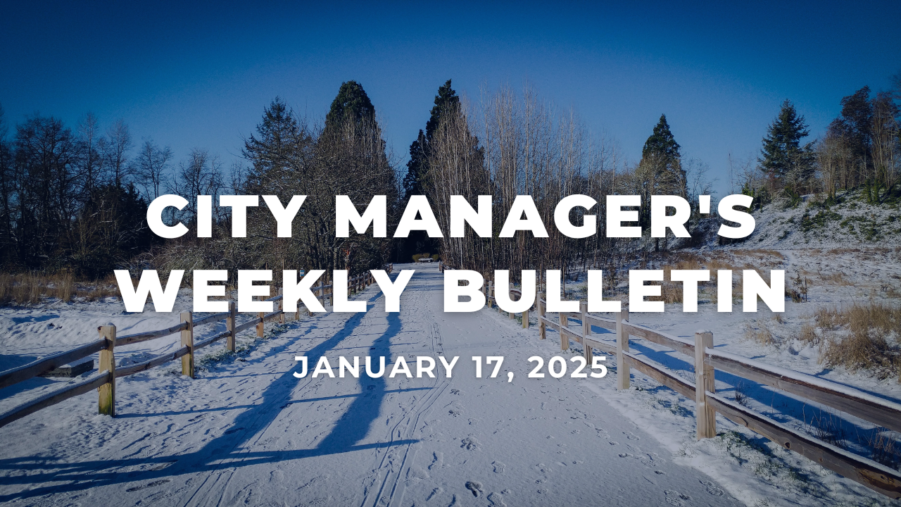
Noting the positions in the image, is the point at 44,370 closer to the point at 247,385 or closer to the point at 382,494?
the point at 247,385

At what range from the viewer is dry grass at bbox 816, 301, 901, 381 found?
767 centimetres

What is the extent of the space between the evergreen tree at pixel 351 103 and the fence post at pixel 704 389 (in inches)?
1518

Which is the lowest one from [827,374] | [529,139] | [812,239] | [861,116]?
[827,374]

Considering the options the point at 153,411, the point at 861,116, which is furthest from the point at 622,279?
the point at 861,116

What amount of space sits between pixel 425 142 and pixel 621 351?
1813 inches

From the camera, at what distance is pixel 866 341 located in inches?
322

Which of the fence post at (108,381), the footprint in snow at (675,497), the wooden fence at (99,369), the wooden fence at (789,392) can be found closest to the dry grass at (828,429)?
the wooden fence at (789,392)

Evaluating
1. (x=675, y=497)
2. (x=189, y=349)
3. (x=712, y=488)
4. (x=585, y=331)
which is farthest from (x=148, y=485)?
(x=585, y=331)

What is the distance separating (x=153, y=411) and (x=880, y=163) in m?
48.5

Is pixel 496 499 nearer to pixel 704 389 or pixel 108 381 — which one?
pixel 704 389

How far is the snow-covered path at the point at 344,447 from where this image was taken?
358cm

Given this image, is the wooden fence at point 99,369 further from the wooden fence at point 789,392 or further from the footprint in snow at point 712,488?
the wooden fence at point 789,392

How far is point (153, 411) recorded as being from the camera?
5680mm

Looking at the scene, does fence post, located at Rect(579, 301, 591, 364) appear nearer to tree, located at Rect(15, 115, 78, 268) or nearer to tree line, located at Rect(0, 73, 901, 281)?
tree line, located at Rect(0, 73, 901, 281)
